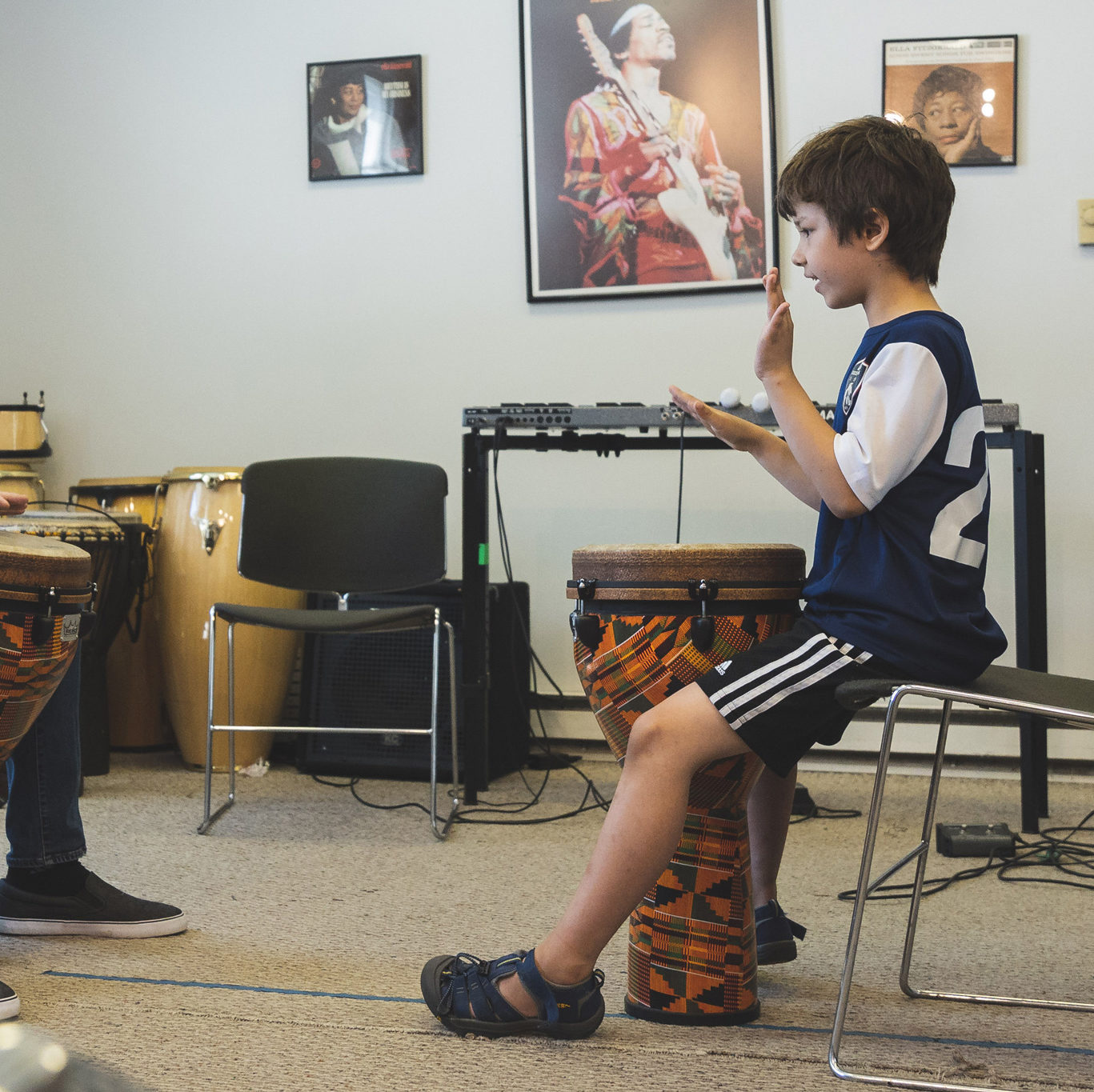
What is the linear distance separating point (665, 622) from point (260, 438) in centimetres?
241

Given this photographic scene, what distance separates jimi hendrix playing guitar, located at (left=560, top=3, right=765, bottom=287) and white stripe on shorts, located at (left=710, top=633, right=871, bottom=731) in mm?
2161

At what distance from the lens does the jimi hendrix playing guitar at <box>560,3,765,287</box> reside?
3.24m

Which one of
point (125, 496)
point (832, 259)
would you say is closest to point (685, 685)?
point (832, 259)

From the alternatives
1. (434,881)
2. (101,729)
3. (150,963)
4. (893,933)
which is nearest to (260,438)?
(101,729)

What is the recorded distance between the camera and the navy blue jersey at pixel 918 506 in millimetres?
1272

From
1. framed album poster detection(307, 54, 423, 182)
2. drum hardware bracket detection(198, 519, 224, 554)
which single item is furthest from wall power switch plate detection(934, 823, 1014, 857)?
framed album poster detection(307, 54, 423, 182)

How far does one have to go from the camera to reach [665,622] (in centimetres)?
146

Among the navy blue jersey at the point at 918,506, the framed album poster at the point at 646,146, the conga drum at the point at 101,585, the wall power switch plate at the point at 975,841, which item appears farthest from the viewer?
the framed album poster at the point at 646,146

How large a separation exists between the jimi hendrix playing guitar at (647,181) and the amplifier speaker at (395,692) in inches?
42.4

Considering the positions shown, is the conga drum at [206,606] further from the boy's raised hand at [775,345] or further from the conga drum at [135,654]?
the boy's raised hand at [775,345]

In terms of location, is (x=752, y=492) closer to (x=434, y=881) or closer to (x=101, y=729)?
(x=434, y=881)

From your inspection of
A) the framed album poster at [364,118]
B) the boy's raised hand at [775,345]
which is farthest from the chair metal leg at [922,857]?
the framed album poster at [364,118]

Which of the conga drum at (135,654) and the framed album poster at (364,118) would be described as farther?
the framed album poster at (364,118)

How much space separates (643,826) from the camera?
51.7 inches
